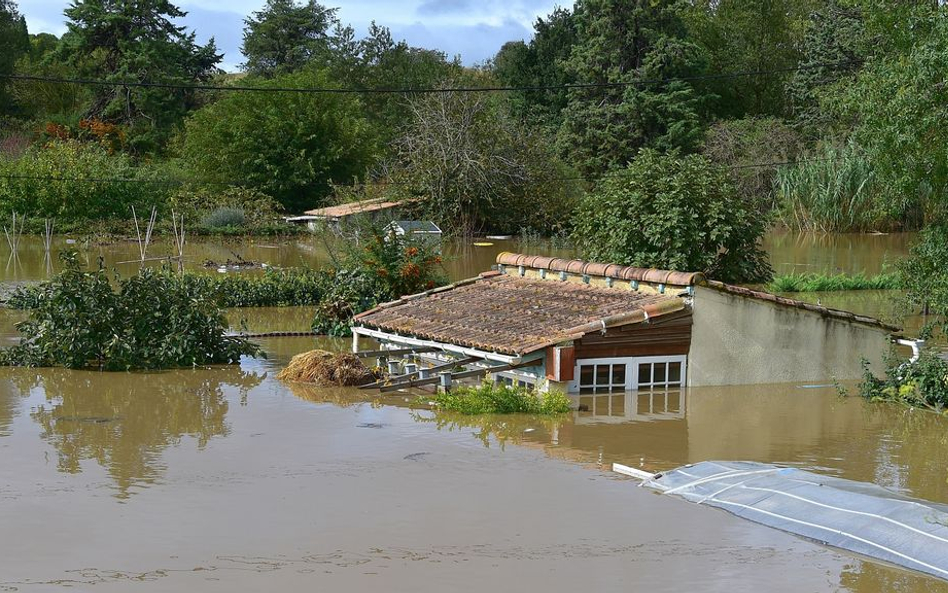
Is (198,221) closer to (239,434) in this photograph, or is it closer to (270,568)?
(239,434)

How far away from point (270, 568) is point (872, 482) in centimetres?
742

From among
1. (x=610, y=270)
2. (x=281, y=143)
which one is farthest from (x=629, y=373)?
(x=281, y=143)

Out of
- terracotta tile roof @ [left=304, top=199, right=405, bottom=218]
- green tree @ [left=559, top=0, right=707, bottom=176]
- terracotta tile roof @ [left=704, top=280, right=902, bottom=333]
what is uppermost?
green tree @ [left=559, top=0, right=707, bottom=176]

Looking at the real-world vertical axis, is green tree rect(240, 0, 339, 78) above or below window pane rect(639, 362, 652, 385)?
above

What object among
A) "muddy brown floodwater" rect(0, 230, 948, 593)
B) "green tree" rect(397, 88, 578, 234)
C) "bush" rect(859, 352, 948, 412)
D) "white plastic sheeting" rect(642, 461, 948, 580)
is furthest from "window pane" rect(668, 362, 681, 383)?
"green tree" rect(397, 88, 578, 234)

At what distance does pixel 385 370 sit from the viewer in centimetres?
2095

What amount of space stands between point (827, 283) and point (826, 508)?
2426 centimetres

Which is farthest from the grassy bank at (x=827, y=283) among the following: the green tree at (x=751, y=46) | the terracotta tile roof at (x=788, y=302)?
the green tree at (x=751, y=46)

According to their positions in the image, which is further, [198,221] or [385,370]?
[198,221]

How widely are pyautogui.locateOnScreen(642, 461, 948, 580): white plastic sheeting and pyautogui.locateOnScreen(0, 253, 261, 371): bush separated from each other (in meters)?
10.8

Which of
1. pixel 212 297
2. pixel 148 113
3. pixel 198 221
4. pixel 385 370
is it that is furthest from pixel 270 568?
pixel 148 113

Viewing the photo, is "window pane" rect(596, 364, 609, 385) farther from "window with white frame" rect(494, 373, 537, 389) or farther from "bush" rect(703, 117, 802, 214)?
"bush" rect(703, 117, 802, 214)

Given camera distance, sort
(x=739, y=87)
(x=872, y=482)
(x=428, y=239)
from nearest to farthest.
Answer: (x=872, y=482) < (x=428, y=239) < (x=739, y=87)

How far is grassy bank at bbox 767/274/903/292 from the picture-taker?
112 ft
